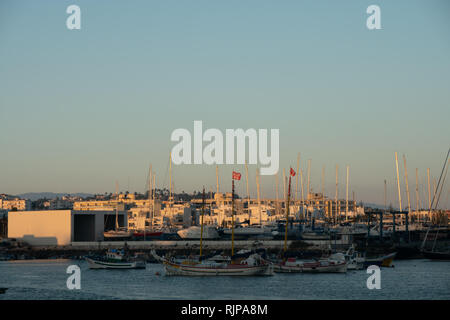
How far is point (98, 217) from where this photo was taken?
283 ft

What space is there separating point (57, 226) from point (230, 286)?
46.6 m

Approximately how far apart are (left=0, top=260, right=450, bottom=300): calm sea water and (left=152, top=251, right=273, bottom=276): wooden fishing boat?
3.61 feet

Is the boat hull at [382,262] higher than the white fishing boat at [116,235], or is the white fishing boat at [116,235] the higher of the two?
the white fishing boat at [116,235]

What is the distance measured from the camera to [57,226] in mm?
82938

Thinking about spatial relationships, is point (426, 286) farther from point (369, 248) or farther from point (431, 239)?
point (431, 239)

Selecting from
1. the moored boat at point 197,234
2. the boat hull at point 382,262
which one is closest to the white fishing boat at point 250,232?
the moored boat at point 197,234

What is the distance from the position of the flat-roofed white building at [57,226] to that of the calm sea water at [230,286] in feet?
84.1

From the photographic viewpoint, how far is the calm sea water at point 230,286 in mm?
→ 36500

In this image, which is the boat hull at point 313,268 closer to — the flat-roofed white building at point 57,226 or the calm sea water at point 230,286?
the calm sea water at point 230,286

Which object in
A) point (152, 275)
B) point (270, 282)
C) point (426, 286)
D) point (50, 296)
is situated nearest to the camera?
point (50, 296)

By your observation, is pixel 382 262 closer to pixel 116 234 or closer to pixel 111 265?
pixel 111 265

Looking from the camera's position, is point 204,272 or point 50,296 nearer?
point 50,296
